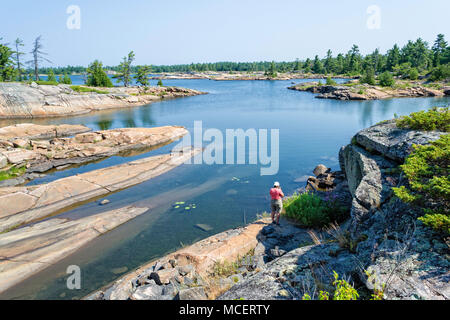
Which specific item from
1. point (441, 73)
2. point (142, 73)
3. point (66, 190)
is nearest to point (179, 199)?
point (66, 190)

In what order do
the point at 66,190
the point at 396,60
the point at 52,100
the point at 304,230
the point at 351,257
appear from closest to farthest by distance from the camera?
the point at 351,257, the point at 304,230, the point at 66,190, the point at 52,100, the point at 396,60

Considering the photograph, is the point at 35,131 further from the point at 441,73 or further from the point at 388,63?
the point at 388,63

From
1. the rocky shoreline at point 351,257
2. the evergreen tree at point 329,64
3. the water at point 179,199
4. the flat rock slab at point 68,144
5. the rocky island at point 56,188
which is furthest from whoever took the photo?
the evergreen tree at point 329,64

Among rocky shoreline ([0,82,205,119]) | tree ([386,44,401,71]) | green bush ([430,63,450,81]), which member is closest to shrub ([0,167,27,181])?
rocky shoreline ([0,82,205,119])

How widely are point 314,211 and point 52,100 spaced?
56.5 metres

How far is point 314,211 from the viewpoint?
13203 mm

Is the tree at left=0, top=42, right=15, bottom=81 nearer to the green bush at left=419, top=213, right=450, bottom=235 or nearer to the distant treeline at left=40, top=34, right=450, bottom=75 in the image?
the green bush at left=419, top=213, right=450, bottom=235

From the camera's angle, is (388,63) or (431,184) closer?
(431,184)

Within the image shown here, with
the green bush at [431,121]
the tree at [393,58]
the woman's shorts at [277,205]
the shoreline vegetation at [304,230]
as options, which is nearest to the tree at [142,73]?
the shoreline vegetation at [304,230]

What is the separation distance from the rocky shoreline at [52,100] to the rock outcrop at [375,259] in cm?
5651

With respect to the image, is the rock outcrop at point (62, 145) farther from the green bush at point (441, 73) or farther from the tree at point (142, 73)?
the green bush at point (441, 73)

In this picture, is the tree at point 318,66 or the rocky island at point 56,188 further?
the tree at point 318,66

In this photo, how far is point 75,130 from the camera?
37.5 meters

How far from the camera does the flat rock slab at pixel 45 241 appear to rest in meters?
11.4
